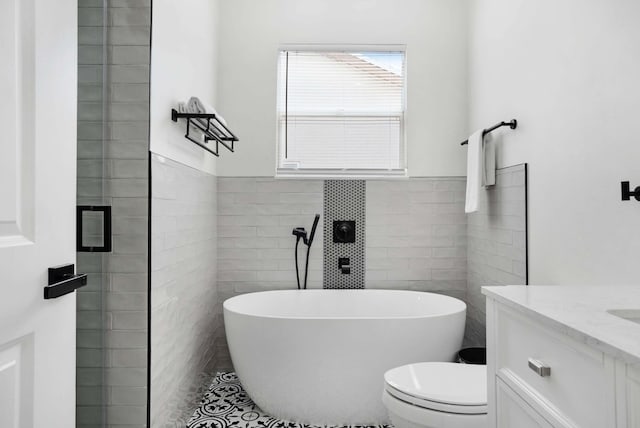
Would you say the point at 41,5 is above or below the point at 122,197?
above

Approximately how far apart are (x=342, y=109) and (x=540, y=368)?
8.03ft

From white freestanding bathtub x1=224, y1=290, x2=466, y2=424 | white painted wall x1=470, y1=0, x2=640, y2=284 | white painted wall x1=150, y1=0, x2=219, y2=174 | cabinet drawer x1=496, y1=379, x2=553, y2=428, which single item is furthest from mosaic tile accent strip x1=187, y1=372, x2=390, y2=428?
white painted wall x1=150, y1=0, x2=219, y2=174

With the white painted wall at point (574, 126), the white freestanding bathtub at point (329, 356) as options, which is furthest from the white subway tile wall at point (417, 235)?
the white freestanding bathtub at point (329, 356)

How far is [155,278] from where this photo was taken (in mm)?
1669

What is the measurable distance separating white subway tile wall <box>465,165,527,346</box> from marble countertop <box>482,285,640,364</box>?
0.95 metres

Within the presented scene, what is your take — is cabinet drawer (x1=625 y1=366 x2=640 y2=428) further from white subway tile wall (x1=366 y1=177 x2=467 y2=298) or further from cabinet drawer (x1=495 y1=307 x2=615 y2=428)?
white subway tile wall (x1=366 y1=177 x2=467 y2=298)

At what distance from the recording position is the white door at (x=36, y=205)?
2.63 feet

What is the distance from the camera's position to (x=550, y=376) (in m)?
0.83

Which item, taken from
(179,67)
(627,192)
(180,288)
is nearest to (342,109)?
(179,67)

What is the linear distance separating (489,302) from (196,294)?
1694 millimetres

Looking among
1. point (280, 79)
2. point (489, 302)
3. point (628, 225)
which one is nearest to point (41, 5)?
point (489, 302)

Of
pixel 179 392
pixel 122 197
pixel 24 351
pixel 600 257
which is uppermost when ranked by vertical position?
pixel 122 197

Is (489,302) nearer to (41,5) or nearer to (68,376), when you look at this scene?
(68,376)

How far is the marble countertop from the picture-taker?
0.65m
